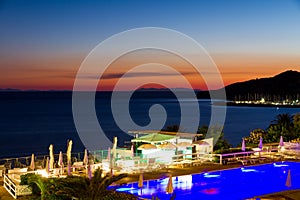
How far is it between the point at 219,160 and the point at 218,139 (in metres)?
6.73

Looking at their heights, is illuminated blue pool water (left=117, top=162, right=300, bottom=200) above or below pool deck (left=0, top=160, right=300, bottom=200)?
below

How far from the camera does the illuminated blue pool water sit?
11.1 meters

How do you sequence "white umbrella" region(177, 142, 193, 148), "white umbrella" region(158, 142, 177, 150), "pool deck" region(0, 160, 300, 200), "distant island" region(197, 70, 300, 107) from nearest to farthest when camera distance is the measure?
"pool deck" region(0, 160, 300, 200), "white umbrella" region(158, 142, 177, 150), "white umbrella" region(177, 142, 193, 148), "distant island" region(197, 70, 300, 107)

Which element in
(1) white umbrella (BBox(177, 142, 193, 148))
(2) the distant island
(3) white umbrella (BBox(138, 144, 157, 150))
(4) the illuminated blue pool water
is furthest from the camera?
(2) the distant island

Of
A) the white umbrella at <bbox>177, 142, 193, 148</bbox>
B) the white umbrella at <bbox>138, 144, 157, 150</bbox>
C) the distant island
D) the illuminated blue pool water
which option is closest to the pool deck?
the illuminated blue pool water

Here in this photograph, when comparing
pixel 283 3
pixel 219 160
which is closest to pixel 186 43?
pixel 283 3

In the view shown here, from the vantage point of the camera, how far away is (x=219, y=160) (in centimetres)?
1510

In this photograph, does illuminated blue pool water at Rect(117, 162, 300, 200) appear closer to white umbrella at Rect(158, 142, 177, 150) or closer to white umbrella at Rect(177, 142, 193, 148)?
white umbrella at Rect(177, 142, 193, 148)

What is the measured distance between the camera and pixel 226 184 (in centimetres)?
1246

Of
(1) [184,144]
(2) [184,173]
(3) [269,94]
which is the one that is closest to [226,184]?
(2) [184,173]

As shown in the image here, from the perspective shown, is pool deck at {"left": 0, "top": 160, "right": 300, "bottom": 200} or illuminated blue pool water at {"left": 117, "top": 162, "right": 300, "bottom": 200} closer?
pool deck at {"left": 0, "top": 160, "right": 300, "bottom": 200}

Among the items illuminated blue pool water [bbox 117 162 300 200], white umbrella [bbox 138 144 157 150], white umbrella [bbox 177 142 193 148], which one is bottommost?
illuminated blue pool water [bbox 117 162 300 200]

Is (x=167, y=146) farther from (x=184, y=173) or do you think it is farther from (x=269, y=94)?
(x=269, y=94)

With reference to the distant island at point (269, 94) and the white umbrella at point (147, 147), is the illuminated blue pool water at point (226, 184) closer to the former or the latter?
the white umbrella at point (147, 147)
